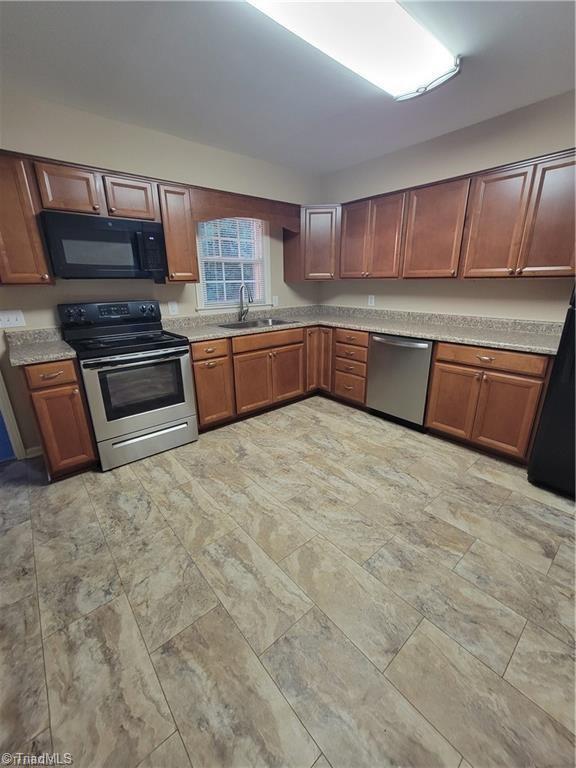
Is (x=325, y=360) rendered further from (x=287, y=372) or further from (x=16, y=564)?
(x=16, y=564)

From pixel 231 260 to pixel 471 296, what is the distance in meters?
2.47

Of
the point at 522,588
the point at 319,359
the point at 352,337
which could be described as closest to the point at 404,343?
the point at 352,337

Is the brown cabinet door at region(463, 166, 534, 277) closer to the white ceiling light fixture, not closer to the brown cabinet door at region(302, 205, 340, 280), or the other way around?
the white ceiling light fixture

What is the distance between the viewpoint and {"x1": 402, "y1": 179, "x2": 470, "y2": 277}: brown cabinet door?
268 centimetres

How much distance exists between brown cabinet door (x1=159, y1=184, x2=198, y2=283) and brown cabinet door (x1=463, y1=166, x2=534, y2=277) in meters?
2.37

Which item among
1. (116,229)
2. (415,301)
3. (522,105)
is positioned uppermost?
(522,105)

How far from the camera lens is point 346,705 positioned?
1.10 metres

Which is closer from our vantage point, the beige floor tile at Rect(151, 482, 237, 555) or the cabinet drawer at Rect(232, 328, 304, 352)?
the beige floor tile at Rect(151, 482, 237, 555)

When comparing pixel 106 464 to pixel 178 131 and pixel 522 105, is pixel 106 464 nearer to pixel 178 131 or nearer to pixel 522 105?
pixel 178 131

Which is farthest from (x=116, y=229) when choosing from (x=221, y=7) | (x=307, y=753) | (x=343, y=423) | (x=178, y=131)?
(x=307, y=753)

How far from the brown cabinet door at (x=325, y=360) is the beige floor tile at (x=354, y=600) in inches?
88.2

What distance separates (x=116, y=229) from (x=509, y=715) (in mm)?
3387

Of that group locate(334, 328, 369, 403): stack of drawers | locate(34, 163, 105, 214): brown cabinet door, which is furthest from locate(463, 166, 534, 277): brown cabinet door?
locate(34, 163, 105, 214): brown cabinet door

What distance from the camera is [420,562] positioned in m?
1.64
